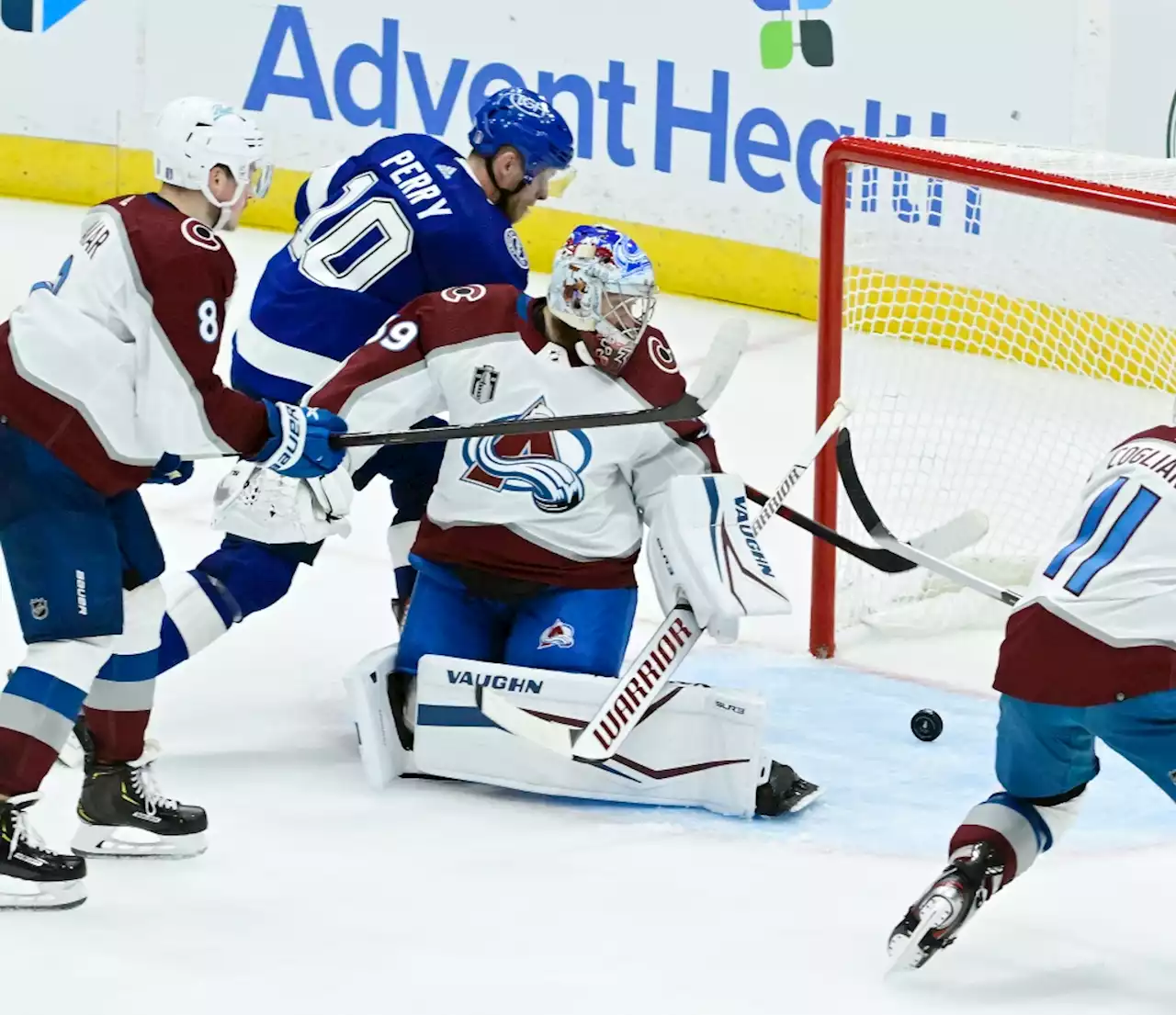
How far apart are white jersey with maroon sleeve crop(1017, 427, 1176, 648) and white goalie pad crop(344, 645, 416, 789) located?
122 centimetres

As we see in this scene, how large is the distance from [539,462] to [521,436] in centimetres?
5

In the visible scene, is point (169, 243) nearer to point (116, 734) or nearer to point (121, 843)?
point (116, 734)

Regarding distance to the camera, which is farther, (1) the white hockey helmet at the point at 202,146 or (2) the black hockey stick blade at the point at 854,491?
(2) the black hockey stick blade at the point at 854,491

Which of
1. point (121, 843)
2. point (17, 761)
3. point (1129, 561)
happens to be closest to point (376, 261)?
point (121, 843)

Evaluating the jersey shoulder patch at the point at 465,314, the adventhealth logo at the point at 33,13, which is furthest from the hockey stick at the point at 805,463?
the adventhealth logo at the point at 33,13

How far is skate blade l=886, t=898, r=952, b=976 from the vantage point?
275 cm

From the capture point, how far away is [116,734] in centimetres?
318

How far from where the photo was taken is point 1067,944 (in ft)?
9.87

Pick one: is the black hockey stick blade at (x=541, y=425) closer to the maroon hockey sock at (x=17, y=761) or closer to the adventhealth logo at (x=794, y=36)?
the maroon hockey sock at (x=17, y=761)

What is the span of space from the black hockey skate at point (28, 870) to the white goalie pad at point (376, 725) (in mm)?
676

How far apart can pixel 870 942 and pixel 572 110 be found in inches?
159

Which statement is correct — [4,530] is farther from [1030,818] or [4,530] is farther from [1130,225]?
[1130,225]

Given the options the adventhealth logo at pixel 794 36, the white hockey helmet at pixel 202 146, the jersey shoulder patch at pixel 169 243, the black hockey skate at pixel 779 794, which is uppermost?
the adventhealth logo at pixel 794 36

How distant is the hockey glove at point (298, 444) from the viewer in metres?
3.10
